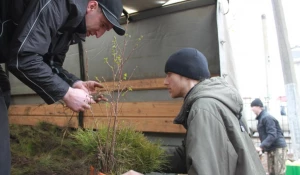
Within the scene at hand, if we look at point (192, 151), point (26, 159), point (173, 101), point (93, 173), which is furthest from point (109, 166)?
point (173, 101)

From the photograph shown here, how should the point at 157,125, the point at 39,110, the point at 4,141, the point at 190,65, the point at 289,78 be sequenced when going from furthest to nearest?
the point at 39,110, the point at 289,78, the point at 157,125, the point at 190,65, the point at 4,141

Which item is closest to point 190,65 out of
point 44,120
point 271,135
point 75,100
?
point 75,100

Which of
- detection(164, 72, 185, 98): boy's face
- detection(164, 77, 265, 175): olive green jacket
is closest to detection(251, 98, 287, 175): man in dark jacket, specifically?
detection(164, 72, 185, 98): boy's face

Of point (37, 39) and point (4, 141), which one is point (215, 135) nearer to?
point (37, 39)

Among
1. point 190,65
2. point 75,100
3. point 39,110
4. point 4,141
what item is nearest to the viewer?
point 75,100

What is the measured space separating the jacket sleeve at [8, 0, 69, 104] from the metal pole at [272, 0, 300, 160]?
11.1ft

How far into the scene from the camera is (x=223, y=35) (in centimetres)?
304

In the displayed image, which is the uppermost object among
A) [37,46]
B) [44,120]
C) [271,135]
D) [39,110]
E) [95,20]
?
[95,20]

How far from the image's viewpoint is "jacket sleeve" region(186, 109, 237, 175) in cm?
139

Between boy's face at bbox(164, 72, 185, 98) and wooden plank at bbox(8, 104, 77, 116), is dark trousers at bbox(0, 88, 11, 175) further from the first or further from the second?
wooden plank at bbox(8, 104, 77, 116)

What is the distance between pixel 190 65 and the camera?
184 centimetres

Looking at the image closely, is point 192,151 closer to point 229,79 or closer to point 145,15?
point 229,79

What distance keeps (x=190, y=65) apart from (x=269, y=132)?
4.27 m

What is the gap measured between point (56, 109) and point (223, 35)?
2.78 meters
